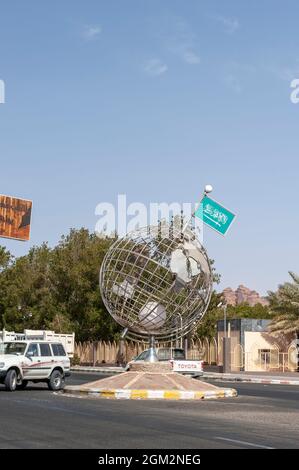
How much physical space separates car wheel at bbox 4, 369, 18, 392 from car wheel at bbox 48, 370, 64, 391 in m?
1.52

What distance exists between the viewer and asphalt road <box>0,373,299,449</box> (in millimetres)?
11914

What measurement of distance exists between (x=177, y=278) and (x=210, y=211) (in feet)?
7.88

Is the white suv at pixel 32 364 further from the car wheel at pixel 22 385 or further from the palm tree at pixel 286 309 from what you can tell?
the palm tree at pixel 286 309

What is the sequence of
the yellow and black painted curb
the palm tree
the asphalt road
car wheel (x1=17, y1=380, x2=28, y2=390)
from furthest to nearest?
the palm tree < car wheel (x1=17, y1=380, x2=28, y2=390) < the yellow and black painted curb < the asphalt road

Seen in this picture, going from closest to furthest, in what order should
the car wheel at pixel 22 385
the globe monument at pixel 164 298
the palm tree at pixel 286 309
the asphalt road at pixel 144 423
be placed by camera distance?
the asphalt road at pixel 144 423 < the globe monument at pixel 164 298 < the car wheel at pixel 22 385 < the palm tree at pixel 286 309

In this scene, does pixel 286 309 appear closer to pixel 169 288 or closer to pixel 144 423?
pixel 169 288

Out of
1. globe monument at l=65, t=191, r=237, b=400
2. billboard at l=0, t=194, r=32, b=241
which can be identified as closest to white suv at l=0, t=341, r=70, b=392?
globe monument at l=65, t=191, r=237, b=400

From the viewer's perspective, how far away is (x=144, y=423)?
1508 cm

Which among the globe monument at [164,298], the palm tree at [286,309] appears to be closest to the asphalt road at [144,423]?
the globe monument at [164,298]

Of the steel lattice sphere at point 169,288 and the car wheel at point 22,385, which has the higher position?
the steel lattice sphere at point 169,288

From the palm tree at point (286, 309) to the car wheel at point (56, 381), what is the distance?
23.9 m

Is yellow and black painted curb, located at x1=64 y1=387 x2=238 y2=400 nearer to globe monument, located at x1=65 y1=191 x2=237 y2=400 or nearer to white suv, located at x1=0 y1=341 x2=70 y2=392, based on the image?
globe monument, located at x1=65 y1=191 x2=237 y2=400

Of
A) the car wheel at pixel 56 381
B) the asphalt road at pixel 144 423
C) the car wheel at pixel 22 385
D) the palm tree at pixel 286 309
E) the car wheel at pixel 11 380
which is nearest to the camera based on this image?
the asphalt road at pixel 144 423

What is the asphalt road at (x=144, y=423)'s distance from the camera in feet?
39.1
